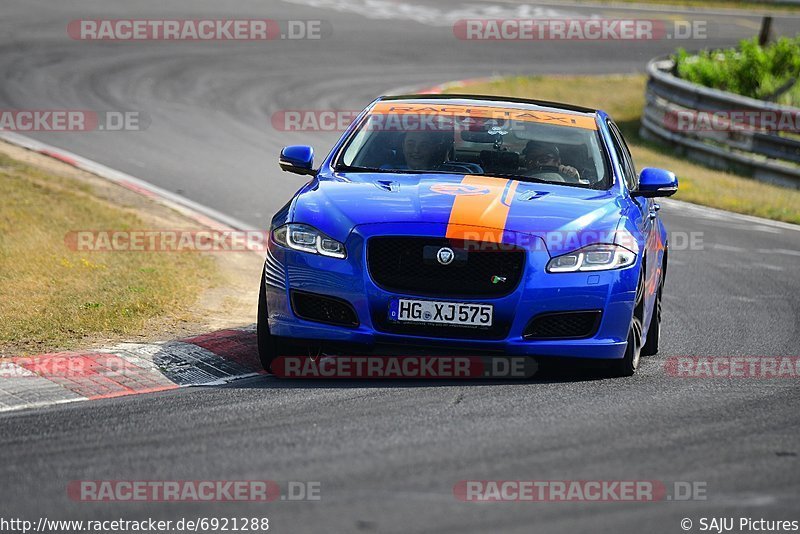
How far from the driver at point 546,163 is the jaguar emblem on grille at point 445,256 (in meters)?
1.38

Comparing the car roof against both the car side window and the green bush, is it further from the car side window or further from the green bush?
the green bush

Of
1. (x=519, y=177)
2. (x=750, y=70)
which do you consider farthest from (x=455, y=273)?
(x=750, y=70)

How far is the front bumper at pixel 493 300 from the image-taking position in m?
6.81

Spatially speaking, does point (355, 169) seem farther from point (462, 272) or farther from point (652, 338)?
point (652, 338)

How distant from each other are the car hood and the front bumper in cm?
13

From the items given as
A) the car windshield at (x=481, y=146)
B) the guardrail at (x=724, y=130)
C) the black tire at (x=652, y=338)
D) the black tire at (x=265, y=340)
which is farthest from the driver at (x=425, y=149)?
the guardrail at (x=724, y=130)

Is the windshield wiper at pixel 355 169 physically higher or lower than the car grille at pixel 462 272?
higher

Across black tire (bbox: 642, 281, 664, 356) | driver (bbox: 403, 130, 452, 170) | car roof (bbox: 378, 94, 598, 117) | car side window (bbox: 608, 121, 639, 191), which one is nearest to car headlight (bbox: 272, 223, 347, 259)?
driver (bbox: 403, 130, 452, 170)

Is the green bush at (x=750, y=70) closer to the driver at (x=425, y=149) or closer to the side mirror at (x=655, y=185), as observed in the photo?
the side mirror at (x=655, y=185)

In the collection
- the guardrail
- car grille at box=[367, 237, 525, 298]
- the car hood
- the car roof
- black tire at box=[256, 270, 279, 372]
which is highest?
the car roof

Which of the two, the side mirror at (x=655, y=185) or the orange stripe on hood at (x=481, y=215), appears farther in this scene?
the side mirror at (x=655, y=185)

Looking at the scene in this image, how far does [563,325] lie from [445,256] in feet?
2.44

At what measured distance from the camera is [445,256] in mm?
6836

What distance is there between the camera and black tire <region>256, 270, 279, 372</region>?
23.6 ft
